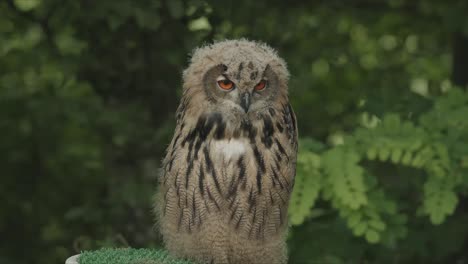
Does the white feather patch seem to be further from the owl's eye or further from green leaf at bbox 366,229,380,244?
green leaf at bbox 366,229,380,244

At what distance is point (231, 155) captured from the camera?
3420 millimetres

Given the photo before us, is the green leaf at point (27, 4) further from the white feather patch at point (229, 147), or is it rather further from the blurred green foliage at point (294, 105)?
the white feather patch at point (229, 147)

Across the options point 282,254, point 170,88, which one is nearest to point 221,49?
point 282,254

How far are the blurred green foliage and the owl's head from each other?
565 mm

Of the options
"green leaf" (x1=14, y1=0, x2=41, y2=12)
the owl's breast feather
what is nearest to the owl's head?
the owl's breast feather

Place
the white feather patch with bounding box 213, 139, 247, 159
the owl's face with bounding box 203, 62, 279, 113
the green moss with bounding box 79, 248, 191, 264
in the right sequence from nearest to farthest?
the green moss with bounding box 79, 248, 191, 264, the owl's face with bounding box 203, 62, 279, 113, the white feather patch with bounding box 213, 139, 247, 159

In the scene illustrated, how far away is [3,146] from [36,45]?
892 mm

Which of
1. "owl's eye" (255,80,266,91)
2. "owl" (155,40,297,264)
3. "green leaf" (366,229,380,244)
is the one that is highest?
"owl's eye" (255,80,266,91)

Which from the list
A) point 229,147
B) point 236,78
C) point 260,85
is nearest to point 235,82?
point 236,78

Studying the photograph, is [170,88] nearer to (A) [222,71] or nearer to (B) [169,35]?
(B) [169,35]

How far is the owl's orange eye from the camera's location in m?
A: 3.36

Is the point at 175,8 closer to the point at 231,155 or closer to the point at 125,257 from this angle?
the point at 231,155

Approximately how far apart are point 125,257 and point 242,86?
2.72ft

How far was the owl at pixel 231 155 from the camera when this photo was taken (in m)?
3.39
